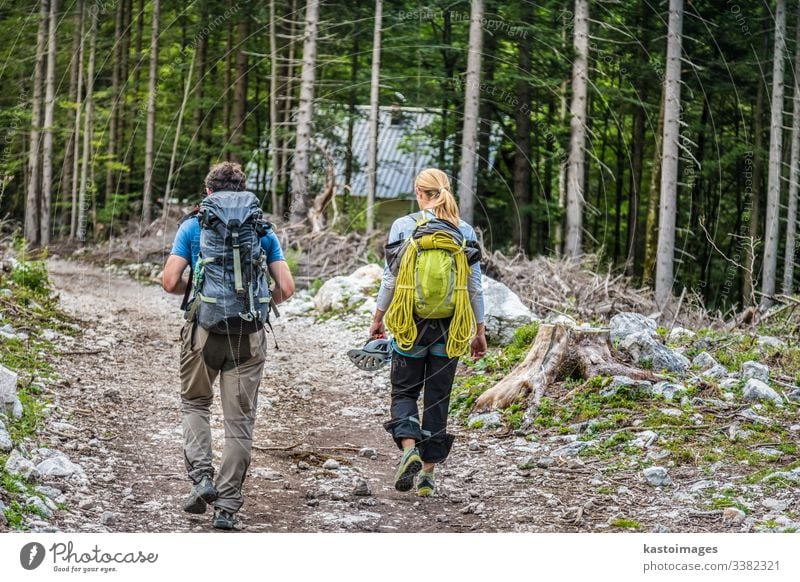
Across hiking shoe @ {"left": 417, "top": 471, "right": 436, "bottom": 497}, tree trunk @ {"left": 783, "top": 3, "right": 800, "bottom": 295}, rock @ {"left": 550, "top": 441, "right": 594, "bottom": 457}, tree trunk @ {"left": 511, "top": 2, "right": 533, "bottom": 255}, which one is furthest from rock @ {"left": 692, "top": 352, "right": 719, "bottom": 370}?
tree trunk @ {"left": 511, "top": 2, "right": 533, "bottom": 255}

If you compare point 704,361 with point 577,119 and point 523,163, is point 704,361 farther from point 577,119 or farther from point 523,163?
point 523,163

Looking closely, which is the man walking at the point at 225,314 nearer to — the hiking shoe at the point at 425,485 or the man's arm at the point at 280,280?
the man's arm at the point at 280,280

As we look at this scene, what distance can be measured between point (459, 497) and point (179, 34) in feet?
52.2

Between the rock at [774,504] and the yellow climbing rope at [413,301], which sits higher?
the yellow climbing rope at [413,301]

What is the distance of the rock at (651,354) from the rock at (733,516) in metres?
2.07

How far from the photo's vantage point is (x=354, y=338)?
9352 millimetres

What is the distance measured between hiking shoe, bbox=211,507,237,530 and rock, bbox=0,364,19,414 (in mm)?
1678

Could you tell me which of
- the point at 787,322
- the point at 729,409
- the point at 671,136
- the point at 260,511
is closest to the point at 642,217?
the point at 671,136

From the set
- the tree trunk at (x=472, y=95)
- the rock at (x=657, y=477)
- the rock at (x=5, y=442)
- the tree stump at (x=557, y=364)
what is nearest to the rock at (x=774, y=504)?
the rock at (x=657, y=477)

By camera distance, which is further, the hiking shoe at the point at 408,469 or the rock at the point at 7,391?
the rock at the point at 7,391

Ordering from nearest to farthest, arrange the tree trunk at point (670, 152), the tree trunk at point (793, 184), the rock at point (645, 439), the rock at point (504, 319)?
the rock at point (645, 439) < the rock at point (504, 319) < the tree trunk at point (670, 152) < the tree trunk at point (793, 184)

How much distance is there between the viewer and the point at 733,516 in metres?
4.60

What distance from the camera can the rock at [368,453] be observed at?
5.75 meters
